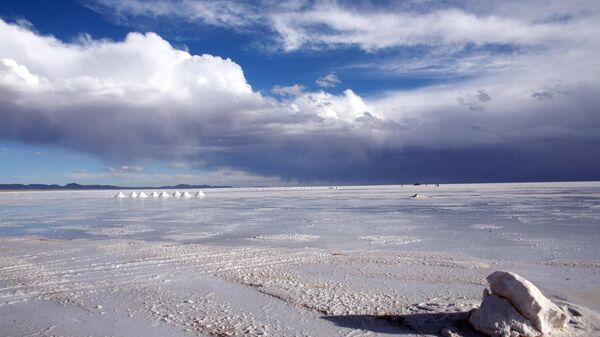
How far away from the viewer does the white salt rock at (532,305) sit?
20.0ft

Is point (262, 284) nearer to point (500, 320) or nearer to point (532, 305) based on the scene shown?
point (500, 320)

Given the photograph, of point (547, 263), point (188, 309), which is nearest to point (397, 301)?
point (188, 309)

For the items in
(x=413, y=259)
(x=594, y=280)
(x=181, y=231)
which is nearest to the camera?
(x=594, y=280)

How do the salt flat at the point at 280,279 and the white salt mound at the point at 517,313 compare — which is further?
the salt flat at the point at 280,279

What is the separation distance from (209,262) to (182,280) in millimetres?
1955

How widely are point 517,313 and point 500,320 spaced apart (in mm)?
253

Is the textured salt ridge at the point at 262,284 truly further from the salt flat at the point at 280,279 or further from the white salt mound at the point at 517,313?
the white salt mound at the point at 517,313

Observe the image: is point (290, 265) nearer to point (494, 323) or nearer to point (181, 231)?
point (494, 323)

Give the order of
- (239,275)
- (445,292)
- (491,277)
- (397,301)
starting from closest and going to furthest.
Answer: (491,277), (397,301), (445,292), (239,275)

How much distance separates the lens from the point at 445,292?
8.58m

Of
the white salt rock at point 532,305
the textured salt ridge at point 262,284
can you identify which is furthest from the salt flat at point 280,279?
the white salt rock at point 532,305

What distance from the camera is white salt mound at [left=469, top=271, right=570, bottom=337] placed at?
20.0 ft

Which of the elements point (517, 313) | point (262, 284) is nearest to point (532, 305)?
point (517, 313)

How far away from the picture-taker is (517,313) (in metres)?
6.18
